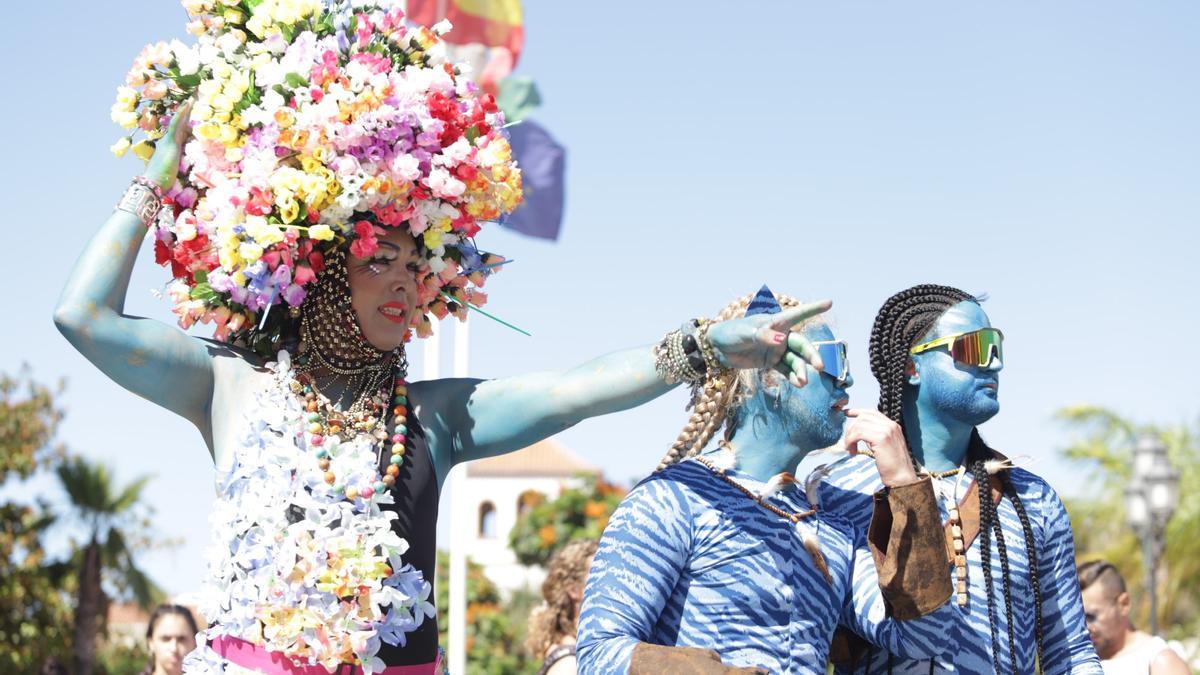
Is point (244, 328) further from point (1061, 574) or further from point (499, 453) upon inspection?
point (1061, 574)

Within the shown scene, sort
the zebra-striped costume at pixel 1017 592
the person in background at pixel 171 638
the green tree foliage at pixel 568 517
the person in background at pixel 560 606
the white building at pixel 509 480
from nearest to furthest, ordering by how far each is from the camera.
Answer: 1. the zebra-striped costume at pixel 1017 592
2. the person in background at pixel 560 606
3. the person in background at pixel 171 638
4. the green tree foliage at pixel 568 517
5. the white building at pixel 509 480

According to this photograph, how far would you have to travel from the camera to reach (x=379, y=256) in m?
3.35

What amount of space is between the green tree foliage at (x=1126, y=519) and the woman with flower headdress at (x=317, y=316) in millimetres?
18600

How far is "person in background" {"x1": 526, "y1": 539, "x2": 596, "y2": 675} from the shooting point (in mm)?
5661

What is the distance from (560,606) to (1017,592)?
2.44m

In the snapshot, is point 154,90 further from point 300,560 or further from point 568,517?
point 568,517

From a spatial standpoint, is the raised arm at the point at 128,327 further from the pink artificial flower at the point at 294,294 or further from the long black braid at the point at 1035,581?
the long black braid at the point at 1035,581

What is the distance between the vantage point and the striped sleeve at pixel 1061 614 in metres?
3.78

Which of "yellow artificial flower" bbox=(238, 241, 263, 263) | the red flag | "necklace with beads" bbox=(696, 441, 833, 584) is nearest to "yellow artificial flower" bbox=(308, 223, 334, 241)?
"yellow artificial flower" bbox=(238, 241, 263, 263)

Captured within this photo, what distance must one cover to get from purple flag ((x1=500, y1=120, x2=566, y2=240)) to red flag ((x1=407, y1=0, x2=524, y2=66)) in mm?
1067

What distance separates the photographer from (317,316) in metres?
3.37

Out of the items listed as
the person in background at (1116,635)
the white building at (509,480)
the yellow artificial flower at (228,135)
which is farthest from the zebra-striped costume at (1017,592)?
the white building at (509,480)

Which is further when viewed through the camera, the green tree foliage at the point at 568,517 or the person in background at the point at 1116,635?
the green tree foliage at the point at 568,517

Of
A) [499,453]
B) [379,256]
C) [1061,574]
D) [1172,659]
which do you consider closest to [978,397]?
[1061,574]
